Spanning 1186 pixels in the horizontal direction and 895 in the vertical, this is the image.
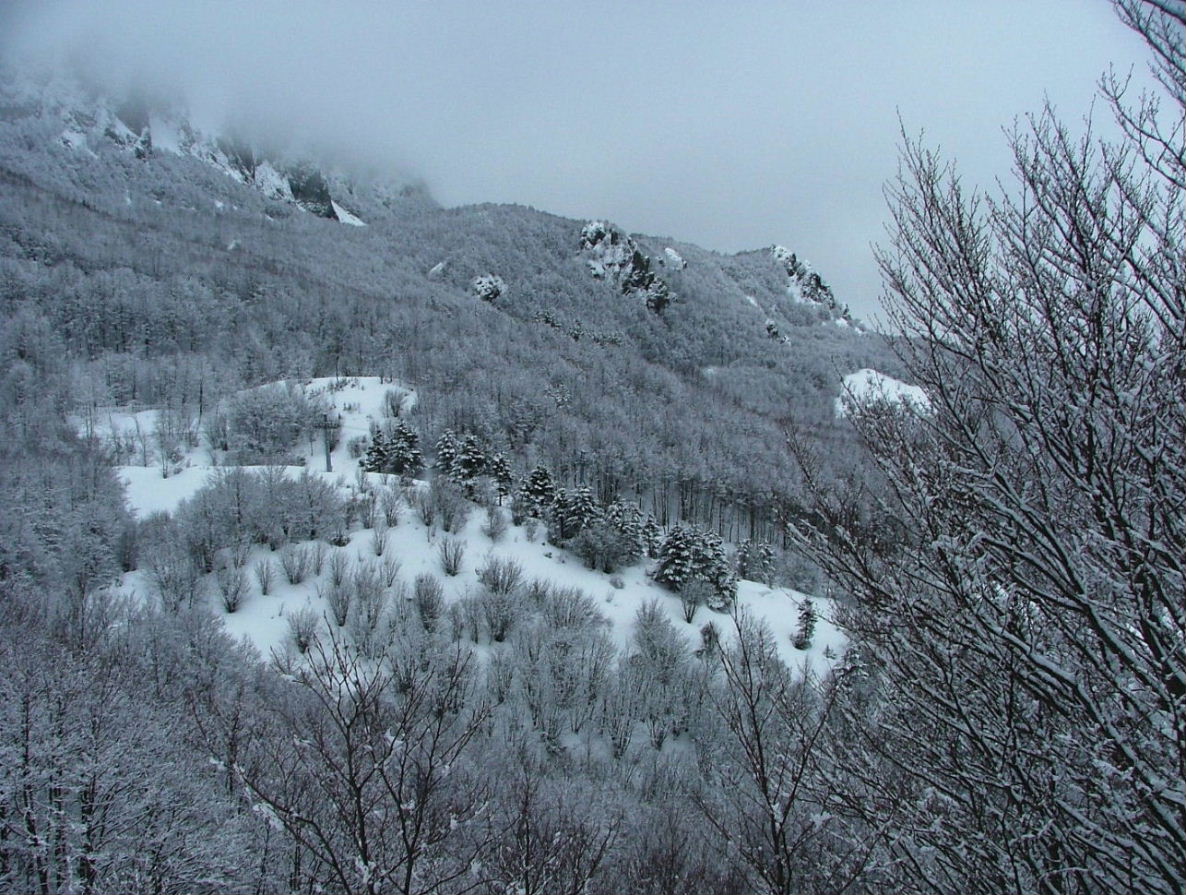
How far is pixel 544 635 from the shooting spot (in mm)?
32875

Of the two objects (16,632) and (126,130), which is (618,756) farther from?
(126,130)

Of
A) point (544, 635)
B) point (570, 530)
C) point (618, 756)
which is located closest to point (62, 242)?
point (570, 530)

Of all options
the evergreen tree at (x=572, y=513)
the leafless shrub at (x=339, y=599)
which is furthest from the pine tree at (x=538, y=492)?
the leafless shrub at (x=339, y=599)

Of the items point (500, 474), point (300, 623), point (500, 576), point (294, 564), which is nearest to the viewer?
point (300, 623)

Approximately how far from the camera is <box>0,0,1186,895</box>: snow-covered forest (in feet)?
10.6

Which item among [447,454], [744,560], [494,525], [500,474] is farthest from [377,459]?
[744,560]

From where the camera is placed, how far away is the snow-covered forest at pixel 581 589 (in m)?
3.23

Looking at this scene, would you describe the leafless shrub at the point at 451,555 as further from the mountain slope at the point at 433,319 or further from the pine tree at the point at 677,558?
the mountain slope at the point at 433,319

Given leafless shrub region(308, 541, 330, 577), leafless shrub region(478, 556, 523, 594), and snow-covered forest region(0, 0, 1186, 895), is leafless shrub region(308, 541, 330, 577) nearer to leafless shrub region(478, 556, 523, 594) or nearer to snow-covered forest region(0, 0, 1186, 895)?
snow-covered forest region(0, 0, 1186, 895)

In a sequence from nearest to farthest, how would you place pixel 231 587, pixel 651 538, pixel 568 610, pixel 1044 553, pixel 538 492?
pixel 1044 553, pixel 231 587, pixel 568 610, pixel 651 538, pixel 538 492

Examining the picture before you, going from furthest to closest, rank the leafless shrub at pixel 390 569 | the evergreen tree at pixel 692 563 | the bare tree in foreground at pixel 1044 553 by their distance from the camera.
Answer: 1. the evergreen tree at pixel 692 563
2. the leafless shrub at pixel 390 569
3. the bare tree in foreground at pixel 1044 553

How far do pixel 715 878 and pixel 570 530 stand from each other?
91.3ft

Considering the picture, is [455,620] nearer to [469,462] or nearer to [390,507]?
[390,507]

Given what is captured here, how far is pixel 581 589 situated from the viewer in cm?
3822
